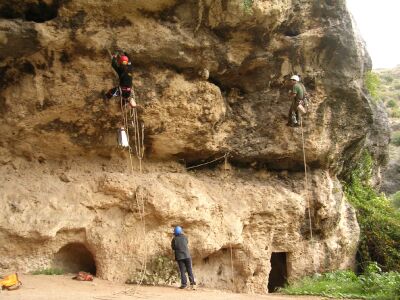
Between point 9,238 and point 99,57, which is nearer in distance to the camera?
point 9,238

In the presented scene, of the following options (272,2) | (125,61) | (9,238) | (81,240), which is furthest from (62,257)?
(272,2)

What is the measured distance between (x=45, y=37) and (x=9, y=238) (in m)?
3.66

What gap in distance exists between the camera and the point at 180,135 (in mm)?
10086

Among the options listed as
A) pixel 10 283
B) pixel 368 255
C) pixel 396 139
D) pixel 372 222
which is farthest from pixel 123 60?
pixel 396 139

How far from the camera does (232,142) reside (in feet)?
35.2

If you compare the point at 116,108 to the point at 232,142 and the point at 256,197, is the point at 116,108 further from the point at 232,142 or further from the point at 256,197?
the point at 256,197

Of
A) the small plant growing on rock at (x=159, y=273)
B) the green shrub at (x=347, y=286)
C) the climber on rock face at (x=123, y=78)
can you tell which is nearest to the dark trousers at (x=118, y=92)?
the climber on rock face at (x=123, y=78)

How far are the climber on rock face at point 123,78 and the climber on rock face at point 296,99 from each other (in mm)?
3532

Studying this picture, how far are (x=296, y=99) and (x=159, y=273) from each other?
4.72m

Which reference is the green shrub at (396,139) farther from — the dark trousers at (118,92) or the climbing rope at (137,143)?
the dark trousers at (118,92)

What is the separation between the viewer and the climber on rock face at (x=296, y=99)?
10.1m

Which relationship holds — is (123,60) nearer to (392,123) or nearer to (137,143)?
(137,143)

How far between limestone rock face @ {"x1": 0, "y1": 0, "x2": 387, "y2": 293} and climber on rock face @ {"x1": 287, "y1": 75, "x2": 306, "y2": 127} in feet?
1.27

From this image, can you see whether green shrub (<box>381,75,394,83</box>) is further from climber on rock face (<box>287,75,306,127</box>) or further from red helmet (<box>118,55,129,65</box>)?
red helmet (<box>118,55,129,65</box>)
